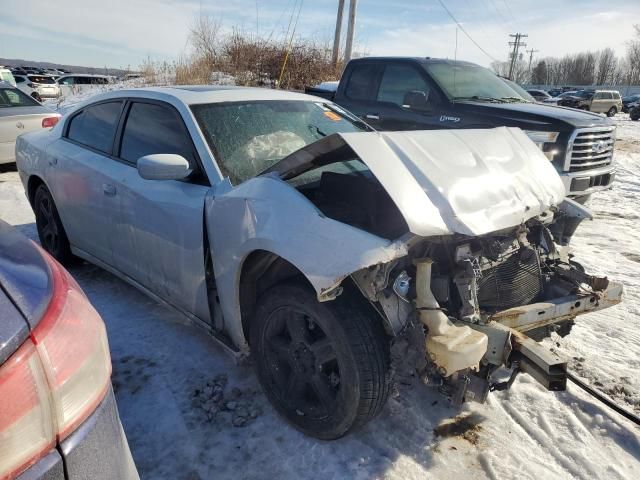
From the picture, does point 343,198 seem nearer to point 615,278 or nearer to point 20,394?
point 20,394

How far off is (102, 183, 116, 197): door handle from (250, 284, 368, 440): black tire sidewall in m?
1.49

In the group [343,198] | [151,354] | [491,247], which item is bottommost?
[151,354]

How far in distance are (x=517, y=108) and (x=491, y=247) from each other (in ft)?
15.5

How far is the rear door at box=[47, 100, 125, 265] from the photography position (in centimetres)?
344

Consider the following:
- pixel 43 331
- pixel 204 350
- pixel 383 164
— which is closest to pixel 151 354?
pixel 204 350

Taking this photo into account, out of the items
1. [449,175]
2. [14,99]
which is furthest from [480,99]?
[14,99]

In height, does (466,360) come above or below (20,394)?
below

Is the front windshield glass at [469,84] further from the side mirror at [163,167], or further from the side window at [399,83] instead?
the side mirror at [163,167]

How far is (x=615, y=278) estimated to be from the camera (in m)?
4.40

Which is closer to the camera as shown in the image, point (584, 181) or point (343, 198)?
point (343, 198)

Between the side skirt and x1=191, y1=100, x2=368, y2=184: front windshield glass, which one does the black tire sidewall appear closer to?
the side skirt

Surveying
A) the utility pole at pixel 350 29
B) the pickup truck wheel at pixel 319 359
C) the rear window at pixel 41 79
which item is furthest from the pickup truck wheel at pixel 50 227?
the rear window at pixel 41 79

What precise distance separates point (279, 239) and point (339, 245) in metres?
0.32

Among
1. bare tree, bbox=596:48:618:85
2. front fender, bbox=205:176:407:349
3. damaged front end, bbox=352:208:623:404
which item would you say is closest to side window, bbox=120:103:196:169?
front fender, bbox=205:176:407:349
